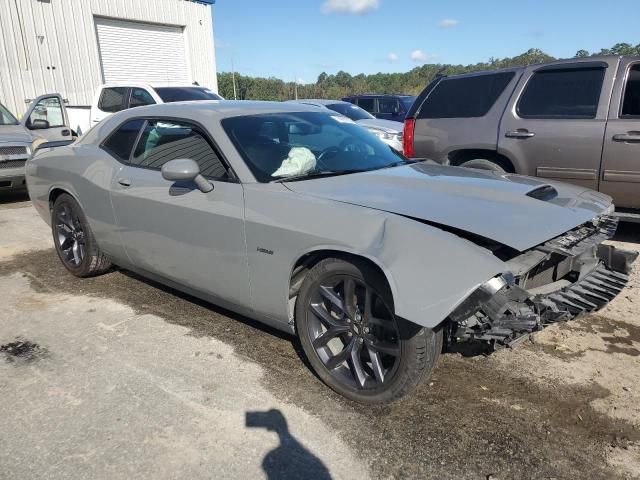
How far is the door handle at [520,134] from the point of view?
18.2ft

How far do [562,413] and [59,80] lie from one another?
18.0m

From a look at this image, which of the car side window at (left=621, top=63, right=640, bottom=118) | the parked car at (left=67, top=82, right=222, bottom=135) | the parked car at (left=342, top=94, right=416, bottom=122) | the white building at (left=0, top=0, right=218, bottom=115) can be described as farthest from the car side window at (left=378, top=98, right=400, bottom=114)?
the car side window at (left=621, top=63, right=640, bottom=118)

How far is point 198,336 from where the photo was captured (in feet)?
11.9

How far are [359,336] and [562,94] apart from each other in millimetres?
4241

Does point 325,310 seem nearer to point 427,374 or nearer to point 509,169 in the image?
point 427,374

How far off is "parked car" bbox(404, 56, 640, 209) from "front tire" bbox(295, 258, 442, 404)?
3393 millimetres

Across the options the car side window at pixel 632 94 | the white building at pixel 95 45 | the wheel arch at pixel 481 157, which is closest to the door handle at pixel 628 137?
the car side window at pixel 632 94

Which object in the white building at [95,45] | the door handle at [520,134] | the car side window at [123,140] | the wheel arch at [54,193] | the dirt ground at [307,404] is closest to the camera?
the dirt ground at [307,404]

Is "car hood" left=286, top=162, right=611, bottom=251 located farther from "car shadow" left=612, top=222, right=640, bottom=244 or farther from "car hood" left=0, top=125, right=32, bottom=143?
"car hood" left=0, top=125, right=32, bottom=143

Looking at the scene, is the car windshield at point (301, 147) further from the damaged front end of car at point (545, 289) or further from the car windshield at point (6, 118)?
the car windshield at point (6, 118)

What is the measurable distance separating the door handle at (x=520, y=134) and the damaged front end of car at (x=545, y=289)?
2538mm

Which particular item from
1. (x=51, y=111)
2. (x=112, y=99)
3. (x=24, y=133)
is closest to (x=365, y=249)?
(x=24, y=133)

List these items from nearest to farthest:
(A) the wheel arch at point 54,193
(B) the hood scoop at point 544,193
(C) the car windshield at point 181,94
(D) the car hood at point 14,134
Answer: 1. (B) the hood scoop at point 544,193
2. (A) the wheel arch at point 54,193
3. (D) the car hood at point 14,134
4. (C) the car windshield at point 181,94

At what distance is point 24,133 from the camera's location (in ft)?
29.9
